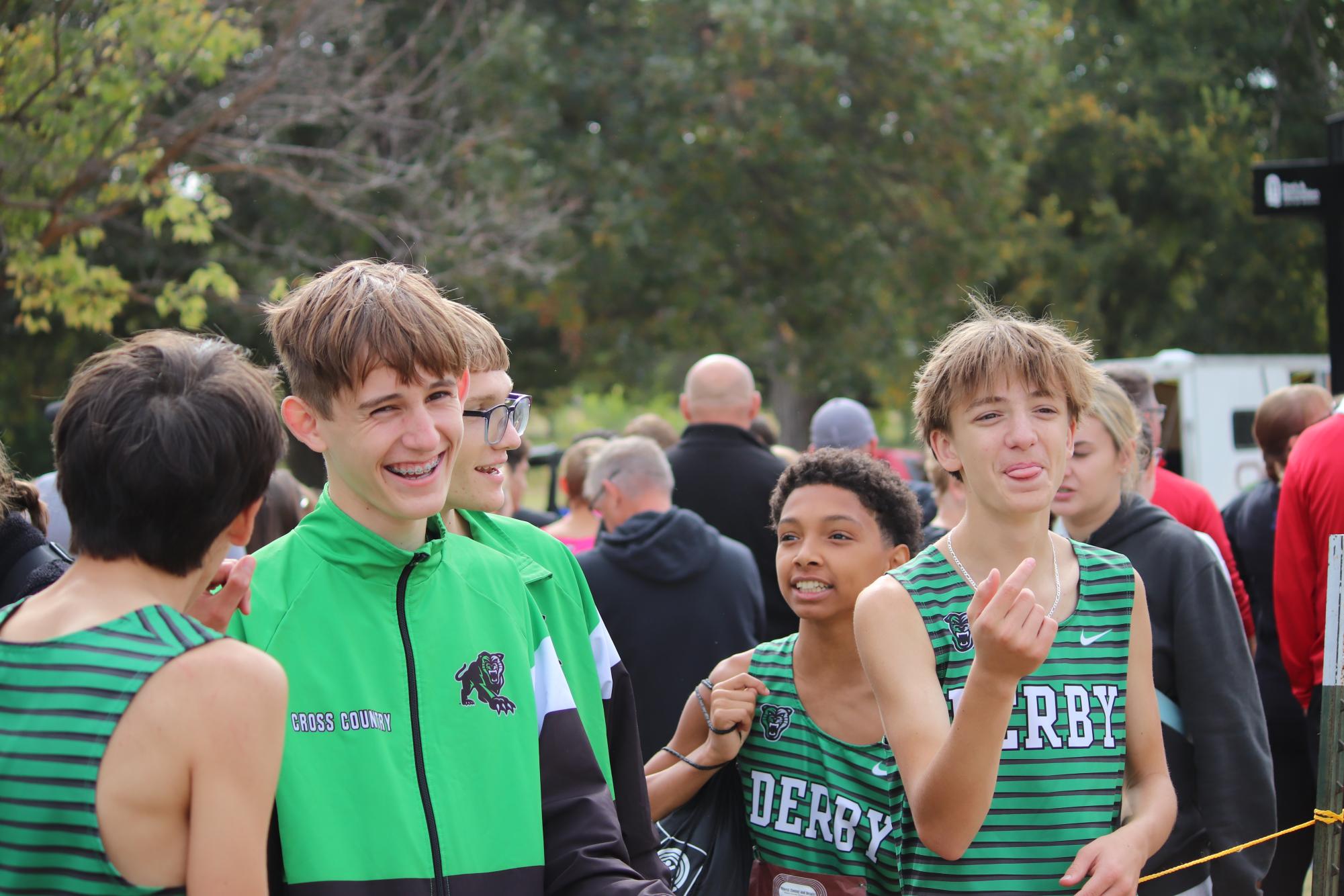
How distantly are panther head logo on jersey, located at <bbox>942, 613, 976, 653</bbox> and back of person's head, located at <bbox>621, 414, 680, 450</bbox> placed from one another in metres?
4.52

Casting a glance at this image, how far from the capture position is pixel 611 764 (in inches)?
99.8

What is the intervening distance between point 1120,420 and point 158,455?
288 cm

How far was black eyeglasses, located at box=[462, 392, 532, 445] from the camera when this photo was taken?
9.37ft

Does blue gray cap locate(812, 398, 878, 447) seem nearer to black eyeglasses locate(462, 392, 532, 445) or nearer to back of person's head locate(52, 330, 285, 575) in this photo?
black eyeglasses locate(462, 392, 532, 445)

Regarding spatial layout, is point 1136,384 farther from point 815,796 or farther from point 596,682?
point 596,682

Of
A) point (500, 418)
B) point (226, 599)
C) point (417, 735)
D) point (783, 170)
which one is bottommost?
point (417, 735)

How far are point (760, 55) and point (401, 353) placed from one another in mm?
15236

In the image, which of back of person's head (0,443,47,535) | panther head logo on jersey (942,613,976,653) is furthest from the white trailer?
back of person's head (0,443,47,535)

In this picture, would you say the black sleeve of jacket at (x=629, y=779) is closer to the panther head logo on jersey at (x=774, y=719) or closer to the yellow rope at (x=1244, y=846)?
the panther head logo on jersey at (x=774, y=719)

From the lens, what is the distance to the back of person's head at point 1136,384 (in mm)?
4625

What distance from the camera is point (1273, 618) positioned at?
514 centimetres

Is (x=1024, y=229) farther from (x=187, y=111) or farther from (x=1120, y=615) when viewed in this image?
(x=1120, y=615)

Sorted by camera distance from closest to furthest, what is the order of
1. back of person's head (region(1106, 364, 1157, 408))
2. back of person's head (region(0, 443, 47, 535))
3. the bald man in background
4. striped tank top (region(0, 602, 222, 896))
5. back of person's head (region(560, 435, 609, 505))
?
1. striped tank top (region(0, 602, 222, 896))
2. back of person's head (region(0, 443, 47, 535))
3. back of person's head (region(1106, 364, 1157, 408))
4. the bald man in background
5. back of person's head (region(560, 435, 609, 505))

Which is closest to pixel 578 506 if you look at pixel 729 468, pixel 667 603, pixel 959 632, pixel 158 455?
pixel 729 468
